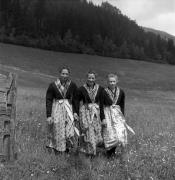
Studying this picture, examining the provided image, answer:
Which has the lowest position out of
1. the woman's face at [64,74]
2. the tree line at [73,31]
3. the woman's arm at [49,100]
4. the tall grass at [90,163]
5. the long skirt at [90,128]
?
the tall grass at [90,163]

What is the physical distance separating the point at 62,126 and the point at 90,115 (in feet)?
2.08

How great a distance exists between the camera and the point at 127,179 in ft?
21.8

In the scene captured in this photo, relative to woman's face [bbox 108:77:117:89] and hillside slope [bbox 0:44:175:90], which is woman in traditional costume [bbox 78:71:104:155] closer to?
woman's face [bbox 108:77:117:89]

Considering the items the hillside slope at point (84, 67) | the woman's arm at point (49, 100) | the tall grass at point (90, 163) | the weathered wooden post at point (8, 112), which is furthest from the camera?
the hillside slope at point (84, 67)

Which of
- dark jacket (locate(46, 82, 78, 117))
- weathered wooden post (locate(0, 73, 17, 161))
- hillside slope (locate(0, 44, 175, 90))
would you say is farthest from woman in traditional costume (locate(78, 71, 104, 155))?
hillside slope (locate(0, 44, 175, 90))

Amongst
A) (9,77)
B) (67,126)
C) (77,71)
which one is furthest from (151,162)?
(77,71)

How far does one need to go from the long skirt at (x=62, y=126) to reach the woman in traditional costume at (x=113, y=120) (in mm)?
708

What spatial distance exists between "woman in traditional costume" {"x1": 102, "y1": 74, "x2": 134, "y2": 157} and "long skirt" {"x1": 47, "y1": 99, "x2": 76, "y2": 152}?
71 centimetres

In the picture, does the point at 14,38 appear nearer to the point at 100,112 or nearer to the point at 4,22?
the point at 4,22

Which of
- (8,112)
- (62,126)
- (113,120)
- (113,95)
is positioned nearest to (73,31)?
(113,95)

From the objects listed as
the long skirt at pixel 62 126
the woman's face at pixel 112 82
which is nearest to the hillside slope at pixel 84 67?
the woman's face at pixel 112 82

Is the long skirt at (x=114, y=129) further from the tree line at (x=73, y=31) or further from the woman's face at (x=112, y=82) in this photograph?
the tree line at (x=73, y=31)

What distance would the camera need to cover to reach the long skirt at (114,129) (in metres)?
7.55

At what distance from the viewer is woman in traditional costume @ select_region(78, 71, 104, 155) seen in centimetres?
772
